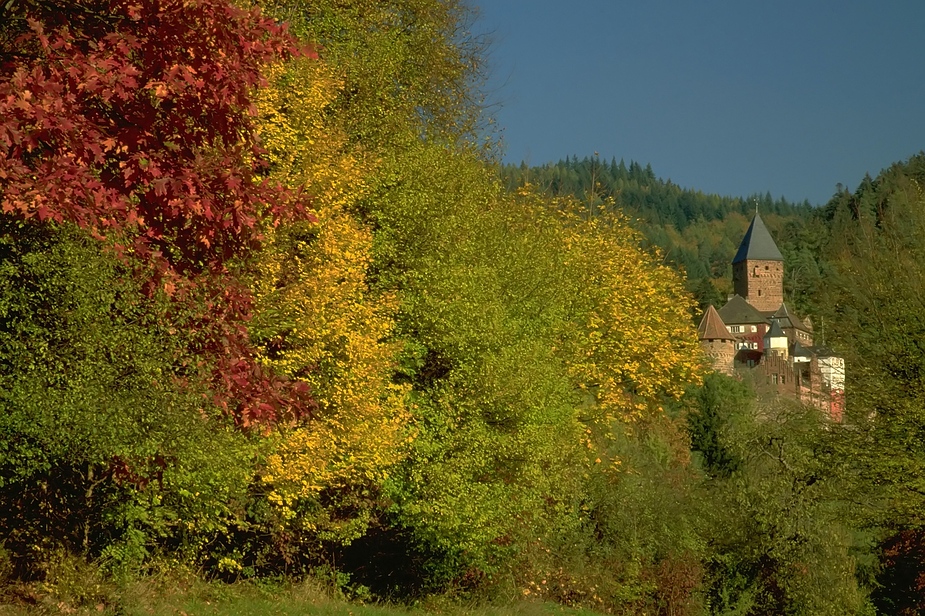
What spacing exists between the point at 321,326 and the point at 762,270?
516ft

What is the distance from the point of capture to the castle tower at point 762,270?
164375 mm

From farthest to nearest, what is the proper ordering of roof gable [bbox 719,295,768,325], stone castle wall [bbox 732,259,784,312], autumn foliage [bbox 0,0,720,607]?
stone castle wall [bbox 732,259,784,312] < roof gable [bbox 719,295,768,325] < autumn foliage [bbox 0,0,720,607]

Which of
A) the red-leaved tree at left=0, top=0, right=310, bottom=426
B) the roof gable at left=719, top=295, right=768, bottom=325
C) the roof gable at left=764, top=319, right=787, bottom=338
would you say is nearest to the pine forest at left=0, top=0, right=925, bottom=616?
the red-leaved tree at left=0, top=0, right=310, bottom=426

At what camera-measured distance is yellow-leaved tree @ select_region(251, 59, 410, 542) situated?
51.0 feet

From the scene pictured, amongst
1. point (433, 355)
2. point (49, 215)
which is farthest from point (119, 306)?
point (433, 355)

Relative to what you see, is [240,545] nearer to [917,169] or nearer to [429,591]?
[429,591]

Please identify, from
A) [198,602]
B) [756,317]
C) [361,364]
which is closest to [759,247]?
[756,317]

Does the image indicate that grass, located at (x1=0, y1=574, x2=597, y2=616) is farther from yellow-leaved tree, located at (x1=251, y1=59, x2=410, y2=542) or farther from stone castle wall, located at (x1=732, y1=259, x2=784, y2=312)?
stone castle wall, located at (x1=732, y1=259, x2=784, y2=312)

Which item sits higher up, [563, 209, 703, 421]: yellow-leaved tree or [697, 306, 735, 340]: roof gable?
[697, 306, 735, 340]: roof gable

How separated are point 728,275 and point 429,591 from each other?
589 ft

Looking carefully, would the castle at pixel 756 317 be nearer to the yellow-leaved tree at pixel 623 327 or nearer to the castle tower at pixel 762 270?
the castle tower at pixel 762 270

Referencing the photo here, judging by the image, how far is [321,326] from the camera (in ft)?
53.2

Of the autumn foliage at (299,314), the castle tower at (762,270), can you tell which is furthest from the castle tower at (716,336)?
the autumn foliage at (299,314)

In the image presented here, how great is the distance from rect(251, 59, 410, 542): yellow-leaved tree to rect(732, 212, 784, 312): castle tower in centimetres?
15242
